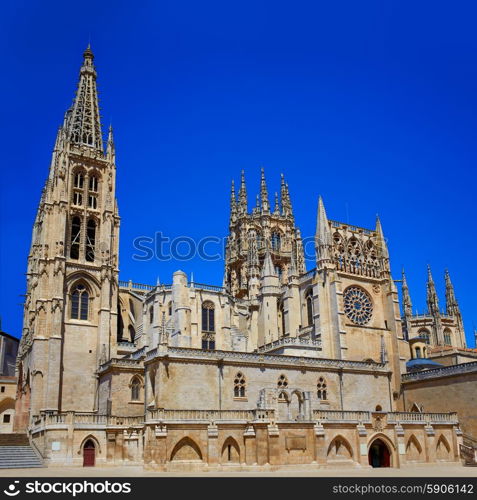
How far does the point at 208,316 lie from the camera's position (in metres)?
52.2

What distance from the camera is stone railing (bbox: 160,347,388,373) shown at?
37344mm

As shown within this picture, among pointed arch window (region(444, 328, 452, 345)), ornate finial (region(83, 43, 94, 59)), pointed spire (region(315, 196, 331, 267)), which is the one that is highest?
ornate finial (region(83, 43, 94, 59))

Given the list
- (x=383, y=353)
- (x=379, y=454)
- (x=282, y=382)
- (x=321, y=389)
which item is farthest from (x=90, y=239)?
(x=379, y=454)

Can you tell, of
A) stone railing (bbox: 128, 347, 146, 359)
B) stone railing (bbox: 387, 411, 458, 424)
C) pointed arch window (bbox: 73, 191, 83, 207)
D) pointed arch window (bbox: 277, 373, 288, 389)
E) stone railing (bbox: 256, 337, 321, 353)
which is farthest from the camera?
pointed arch window (bbox: 73, 191, 83, 207)

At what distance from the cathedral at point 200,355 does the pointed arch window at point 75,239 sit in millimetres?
107

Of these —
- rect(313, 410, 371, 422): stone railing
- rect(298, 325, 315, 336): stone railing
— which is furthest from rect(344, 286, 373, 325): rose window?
rect(313, 410, 371, 422): stone railing

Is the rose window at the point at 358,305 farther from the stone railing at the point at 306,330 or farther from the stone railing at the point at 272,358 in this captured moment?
the stone railing at the point at 272,358

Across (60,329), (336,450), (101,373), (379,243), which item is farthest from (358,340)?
(60,329)

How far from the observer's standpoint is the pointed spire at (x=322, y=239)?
5078 centimetres

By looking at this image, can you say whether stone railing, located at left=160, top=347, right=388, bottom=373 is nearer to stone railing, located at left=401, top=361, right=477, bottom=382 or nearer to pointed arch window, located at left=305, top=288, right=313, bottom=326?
stone railing, located at left=401, top=361, right=477, bottom=382

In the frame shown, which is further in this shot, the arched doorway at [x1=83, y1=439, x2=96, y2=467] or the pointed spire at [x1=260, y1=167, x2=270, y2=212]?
the pointed spire at [x1=260, y1=167, x2=270, y2=212]

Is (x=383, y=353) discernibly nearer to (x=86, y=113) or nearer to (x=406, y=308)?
(x=406, y=308)

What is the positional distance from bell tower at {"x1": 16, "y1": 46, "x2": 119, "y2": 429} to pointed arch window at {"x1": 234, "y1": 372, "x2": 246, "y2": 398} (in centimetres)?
1319
